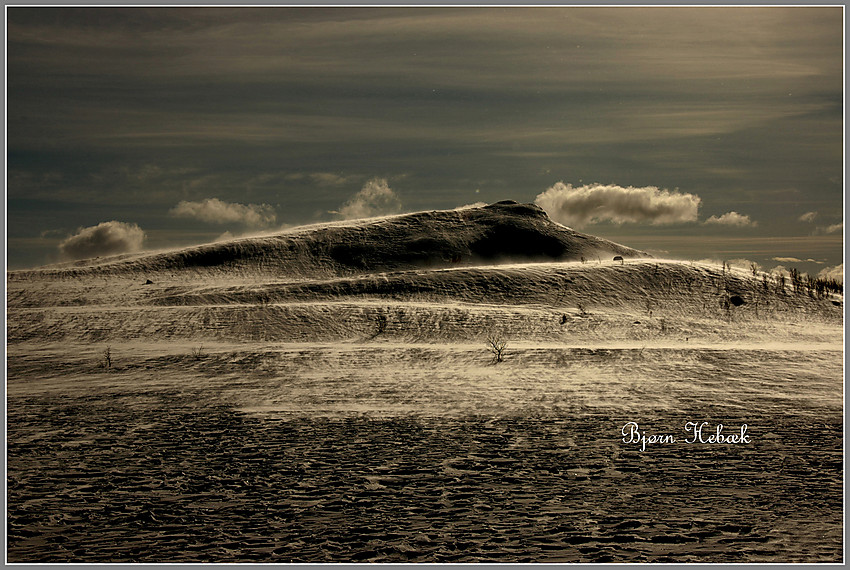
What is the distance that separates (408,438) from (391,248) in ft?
128

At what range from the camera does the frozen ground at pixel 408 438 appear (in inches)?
280

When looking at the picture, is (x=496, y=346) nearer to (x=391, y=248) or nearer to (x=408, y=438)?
(x=408, y=438)

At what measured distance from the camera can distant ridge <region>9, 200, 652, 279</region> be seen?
44.3m

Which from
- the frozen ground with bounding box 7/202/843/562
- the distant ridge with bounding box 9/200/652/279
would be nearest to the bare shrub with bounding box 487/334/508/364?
the frozen ground with bounding box 7/202/843/562

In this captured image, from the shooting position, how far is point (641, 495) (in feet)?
26.8

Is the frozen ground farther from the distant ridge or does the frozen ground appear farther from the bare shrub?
the distant ridge

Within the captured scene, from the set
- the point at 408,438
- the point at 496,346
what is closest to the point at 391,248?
the point at 496,346

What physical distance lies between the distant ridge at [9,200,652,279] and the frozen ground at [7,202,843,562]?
61.6ft

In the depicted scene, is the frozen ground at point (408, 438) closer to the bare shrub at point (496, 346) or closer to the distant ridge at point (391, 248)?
the bare shrub at point (496, 346)

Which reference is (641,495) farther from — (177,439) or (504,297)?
(504,297)

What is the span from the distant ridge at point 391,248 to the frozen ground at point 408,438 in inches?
739

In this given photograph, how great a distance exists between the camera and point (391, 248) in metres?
49.4

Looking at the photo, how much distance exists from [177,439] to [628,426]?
693cm

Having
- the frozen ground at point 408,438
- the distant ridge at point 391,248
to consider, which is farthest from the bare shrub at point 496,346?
the distant ridge at point 391,248
